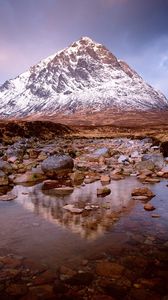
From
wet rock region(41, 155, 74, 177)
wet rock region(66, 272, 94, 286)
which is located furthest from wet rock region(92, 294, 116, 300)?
wet rock region(41, 155, 74, 177)

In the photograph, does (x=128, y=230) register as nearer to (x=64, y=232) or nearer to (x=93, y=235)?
(x=93, y=235)

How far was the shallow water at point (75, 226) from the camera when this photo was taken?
7.40m

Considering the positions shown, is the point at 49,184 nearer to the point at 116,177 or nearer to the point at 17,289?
the point at 116,177

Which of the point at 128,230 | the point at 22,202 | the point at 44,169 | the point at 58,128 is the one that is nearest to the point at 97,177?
the point at 44,169

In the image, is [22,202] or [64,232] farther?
[22,202]

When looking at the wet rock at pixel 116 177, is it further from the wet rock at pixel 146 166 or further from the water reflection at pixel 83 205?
the wet rock at pixel 146 166

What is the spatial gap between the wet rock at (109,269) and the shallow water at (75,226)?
0.47 metres

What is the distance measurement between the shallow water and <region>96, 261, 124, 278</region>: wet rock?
0.47m

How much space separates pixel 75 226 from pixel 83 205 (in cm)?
227

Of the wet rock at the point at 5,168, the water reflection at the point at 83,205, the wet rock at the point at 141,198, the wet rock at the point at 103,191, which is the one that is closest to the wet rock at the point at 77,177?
the water reflection at the point at 83,205

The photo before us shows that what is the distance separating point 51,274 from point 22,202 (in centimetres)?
577

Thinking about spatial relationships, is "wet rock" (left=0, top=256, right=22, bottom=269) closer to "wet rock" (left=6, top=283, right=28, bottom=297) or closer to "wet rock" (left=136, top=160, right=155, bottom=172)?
"wet rock" (left=6, top=283, right=28, bottom=297)

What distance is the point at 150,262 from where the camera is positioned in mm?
6711

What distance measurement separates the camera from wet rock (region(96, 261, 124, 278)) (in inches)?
247
